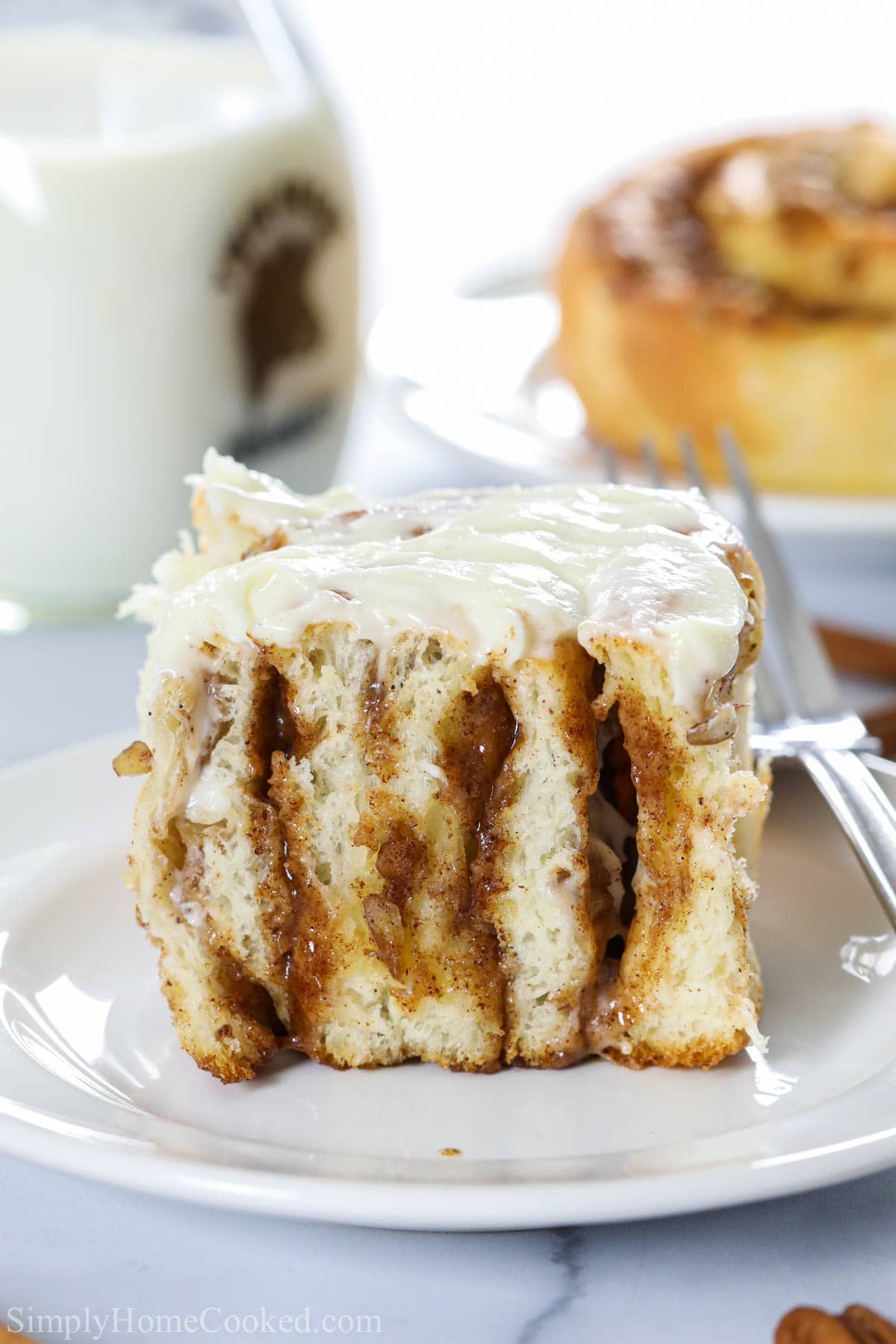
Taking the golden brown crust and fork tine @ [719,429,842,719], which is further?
fork tine @ [719,429,842,719]

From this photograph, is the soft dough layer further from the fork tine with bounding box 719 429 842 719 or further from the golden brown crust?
the fork tine with bounding box 719 429 842 719

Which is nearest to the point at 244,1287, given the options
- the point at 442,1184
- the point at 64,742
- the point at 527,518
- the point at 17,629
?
the point at 442,1184

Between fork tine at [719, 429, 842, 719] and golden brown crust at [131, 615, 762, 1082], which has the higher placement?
golden brown crust at [131, 615, 762, 1082]

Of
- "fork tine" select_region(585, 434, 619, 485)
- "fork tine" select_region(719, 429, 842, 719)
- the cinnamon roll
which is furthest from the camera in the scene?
the cinnamon roll

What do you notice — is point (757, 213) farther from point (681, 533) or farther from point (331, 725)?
point (331, 725)

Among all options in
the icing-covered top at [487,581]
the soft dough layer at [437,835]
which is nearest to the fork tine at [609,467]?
the icing-covered top at [487,581]

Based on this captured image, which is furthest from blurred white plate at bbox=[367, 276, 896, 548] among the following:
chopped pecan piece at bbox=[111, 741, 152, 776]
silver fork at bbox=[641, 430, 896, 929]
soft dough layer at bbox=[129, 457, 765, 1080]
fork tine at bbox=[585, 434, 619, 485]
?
chopped pecan piece at bbox=[111, 741, 152, 776]

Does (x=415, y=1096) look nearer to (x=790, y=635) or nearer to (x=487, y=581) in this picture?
(x=487, y=581)

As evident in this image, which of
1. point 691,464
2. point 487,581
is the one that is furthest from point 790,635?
point 487,581
